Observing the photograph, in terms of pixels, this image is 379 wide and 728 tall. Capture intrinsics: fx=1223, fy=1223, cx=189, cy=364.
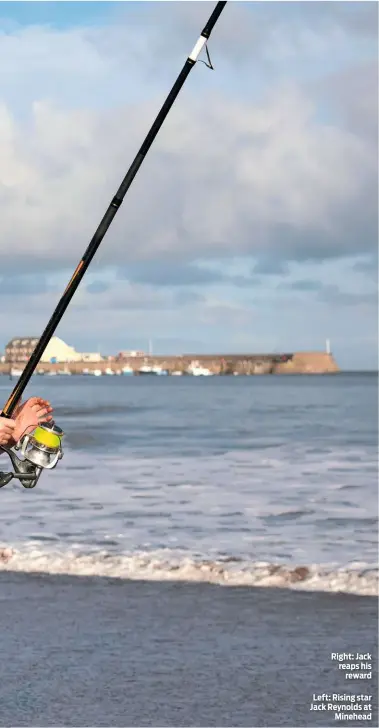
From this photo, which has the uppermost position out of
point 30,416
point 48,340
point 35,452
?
point 48,340

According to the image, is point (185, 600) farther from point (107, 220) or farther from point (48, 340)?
point (107, 220)

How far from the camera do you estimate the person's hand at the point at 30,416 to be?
4.64 m

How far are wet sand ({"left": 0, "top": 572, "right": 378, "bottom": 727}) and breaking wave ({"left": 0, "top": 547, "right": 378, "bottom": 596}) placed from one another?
491 millimetres

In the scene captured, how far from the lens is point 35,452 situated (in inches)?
188

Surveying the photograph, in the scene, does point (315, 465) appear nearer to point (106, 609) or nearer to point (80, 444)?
point (80, 444)

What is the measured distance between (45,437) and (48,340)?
852 mm

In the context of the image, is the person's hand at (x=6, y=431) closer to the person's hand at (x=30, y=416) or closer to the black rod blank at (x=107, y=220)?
the person's hand at (x=30, y=416)

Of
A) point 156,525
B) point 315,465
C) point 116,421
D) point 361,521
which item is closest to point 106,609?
point 156,525

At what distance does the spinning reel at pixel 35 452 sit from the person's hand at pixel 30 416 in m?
0.03

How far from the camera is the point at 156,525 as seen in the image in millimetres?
17016

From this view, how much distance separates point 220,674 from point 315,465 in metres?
22.7

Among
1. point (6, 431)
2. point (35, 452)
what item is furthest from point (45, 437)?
point (6, 431)

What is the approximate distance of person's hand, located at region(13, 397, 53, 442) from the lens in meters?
4.64

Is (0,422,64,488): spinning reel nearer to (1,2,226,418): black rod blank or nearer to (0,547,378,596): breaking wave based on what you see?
(1,2,226,418): black rod blank
